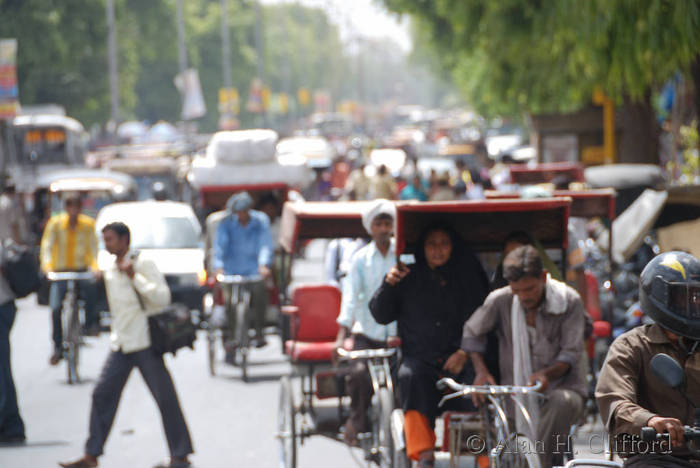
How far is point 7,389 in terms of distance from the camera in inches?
387

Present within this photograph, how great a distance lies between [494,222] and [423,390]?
5.24ft

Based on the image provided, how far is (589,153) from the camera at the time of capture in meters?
23.3

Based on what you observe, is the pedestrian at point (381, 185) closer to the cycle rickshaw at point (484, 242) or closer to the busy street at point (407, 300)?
the busy street at point (407, 300)

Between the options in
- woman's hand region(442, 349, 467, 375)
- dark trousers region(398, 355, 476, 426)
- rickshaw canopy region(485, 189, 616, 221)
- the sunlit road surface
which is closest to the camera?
woman's hand region(442, 349, 467, 375)

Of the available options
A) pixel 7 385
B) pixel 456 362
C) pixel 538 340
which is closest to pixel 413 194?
pixel 7 385

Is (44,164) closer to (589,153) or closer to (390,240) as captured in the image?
(589,153)

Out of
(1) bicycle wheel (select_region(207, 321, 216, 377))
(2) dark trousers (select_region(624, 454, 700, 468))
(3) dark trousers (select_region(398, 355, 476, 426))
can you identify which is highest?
(2) dark trousers (select_region(624, 454, 700, 468))

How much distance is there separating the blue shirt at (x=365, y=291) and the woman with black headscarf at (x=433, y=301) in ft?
2.81

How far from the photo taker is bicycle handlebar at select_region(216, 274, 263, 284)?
12.8m

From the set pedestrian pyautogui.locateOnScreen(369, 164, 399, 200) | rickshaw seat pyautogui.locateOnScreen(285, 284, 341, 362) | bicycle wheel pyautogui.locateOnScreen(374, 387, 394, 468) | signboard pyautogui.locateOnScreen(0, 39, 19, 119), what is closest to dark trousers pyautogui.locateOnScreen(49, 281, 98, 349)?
rickshaw seat pyautogui.locateOnScreen(285, 284, 341, 362)

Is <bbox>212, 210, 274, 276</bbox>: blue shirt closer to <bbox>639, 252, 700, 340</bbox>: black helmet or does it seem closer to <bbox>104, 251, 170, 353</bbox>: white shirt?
<bbox>104, 251, 170, 353</bbox>: white shirt

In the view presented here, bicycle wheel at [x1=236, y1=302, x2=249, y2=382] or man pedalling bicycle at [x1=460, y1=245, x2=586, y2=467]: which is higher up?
man pedalling bicycle at [x1=460, y1=245, x2=586, y2=467]

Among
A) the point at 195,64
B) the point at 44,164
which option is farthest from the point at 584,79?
the point at 195,64

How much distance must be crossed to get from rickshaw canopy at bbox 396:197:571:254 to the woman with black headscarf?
20 centimetres
